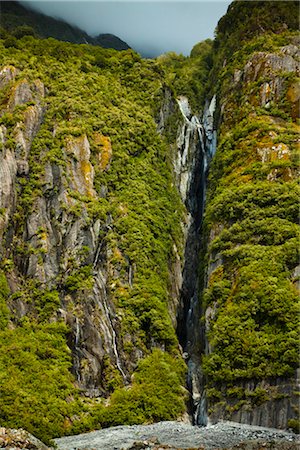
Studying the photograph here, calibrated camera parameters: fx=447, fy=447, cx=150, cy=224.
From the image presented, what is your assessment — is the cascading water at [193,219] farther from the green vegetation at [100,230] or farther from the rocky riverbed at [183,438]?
the rocky riverbed at [183,438]

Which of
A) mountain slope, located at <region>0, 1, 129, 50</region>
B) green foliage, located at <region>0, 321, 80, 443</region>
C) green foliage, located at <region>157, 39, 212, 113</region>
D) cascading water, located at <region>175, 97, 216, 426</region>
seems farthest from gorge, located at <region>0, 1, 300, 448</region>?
mountain slope, located at <region>0, 1, 129, 50</region>

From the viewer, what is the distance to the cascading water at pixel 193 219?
38.8m

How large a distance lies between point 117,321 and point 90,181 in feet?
50.0

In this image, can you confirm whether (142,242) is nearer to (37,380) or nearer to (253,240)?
(253,240)

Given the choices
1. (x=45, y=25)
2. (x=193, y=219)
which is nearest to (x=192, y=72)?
(x=193, y=219)

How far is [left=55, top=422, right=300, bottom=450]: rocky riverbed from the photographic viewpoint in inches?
919

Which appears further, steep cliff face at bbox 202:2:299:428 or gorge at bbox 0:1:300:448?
gorge at bbox 0:1:300:448

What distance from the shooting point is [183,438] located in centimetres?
2644

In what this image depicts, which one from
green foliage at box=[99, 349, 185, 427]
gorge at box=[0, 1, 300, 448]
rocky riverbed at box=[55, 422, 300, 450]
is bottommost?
green foliage at box=[99, 349, 185, 427]

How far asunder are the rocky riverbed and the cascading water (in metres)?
4.70

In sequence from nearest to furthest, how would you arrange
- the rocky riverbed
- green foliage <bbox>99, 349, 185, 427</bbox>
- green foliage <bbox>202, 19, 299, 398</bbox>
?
the rocky riverbed, green foliage <bbox>202, 19, 299, 398</bbox>, green foliage <bbox>99, 349, 185, 427</bbox>

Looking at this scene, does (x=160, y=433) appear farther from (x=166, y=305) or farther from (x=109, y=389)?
(x=166, y=305)

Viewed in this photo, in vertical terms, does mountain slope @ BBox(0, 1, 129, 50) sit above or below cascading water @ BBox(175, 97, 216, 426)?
above

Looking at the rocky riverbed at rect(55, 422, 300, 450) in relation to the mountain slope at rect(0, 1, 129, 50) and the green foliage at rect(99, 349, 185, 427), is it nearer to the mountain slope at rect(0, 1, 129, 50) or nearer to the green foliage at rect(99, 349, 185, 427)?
the green foliage at rect(99, 349, 185, 427)
